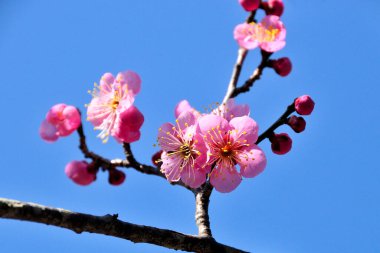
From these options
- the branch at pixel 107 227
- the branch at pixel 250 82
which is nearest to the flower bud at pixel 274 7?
the branch at pixel 250 82

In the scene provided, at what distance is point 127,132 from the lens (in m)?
2.84

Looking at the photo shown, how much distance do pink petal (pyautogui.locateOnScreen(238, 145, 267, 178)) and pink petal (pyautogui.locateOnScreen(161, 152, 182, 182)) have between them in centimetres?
38

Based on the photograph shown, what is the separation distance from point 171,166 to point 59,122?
28.9 inches

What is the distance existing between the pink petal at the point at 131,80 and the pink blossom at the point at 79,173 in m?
0.62

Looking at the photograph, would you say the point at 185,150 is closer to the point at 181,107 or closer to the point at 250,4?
the point at 181,107

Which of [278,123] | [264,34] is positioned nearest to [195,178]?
[278,123]

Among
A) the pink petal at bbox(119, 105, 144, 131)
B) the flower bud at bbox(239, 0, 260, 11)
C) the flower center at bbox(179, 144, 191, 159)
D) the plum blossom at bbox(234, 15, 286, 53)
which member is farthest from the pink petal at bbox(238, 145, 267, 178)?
the flower bud at bbox(239, 0, 260, 11)

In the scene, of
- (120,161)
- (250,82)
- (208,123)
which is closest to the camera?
(208,123)

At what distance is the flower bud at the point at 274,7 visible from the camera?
378 centimetres

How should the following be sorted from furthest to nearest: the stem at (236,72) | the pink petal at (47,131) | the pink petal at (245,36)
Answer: the pink petal at (245,36)
the stem at (236,72)
the pink petal at (47,131)

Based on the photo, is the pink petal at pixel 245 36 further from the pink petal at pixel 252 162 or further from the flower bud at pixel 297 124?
the pink petal at pixel 252 162

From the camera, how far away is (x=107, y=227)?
6.83 ft

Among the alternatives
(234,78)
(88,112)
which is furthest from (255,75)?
(88,112)

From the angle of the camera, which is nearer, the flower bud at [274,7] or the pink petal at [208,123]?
the pink petal at [208,123]
